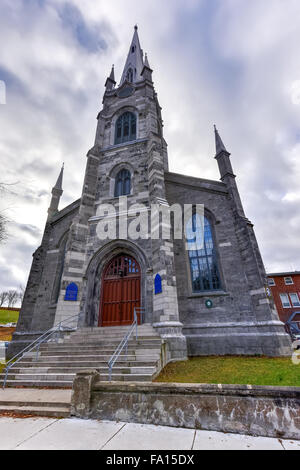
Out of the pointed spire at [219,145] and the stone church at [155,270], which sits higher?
the pointed spire at [219,145]

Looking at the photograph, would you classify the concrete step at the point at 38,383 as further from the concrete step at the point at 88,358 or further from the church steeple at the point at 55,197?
the church steeple at the point at 55,197

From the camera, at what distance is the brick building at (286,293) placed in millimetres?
25672

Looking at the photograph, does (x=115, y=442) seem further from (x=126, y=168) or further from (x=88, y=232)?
(x=126, y=168)

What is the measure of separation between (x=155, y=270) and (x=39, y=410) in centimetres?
669

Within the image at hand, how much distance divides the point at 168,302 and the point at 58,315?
5227 millimetres

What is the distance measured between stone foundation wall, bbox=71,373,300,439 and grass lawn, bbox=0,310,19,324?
1375 inches

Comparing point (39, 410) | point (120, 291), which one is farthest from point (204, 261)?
point (39, 410)

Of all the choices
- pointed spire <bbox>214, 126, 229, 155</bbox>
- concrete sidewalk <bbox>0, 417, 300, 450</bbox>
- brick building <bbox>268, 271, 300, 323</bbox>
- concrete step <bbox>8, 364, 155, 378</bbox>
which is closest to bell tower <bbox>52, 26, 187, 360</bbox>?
concrete step <bbox>8, 364, 155, 378</bbox>

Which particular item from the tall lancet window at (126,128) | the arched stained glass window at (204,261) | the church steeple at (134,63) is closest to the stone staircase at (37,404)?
the arched stained glass window at (204,261)

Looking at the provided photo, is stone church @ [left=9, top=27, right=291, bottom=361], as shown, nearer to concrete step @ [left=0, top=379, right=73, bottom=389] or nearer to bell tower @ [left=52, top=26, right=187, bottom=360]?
bell tower @ [left=52, top=26, right=187, bottom=360]

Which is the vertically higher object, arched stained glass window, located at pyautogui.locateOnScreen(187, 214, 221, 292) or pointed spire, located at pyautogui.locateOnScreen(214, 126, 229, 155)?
pointed spire, located at pyautogui.locateOnScreen(214, 126, 229, 155)

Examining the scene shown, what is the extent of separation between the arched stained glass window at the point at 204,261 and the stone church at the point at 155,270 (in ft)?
0.18

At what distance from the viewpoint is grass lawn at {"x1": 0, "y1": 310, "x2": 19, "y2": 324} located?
31.7 m
